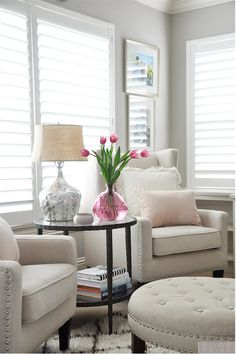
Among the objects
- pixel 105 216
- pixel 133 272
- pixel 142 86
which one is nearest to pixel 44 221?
pixel 105 216

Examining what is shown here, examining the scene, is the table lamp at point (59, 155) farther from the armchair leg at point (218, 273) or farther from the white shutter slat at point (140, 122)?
the white shutter slat at point (140, 122)

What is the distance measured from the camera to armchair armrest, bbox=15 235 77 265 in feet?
8.45

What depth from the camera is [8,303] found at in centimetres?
194

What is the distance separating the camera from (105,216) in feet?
10.0

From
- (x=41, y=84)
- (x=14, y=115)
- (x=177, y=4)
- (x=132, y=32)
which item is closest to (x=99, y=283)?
(x=14, y=115)

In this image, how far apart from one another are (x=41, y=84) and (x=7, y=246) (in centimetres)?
164

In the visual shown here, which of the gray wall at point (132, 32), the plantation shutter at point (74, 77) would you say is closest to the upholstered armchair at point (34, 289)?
the plantation shutter at point (74, 77)

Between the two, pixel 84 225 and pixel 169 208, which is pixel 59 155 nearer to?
pixel 84 225

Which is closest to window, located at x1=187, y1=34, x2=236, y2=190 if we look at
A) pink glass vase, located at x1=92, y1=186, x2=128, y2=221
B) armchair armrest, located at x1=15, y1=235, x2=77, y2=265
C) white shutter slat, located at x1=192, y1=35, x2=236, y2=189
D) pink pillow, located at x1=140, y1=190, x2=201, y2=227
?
white shutter slat, located at x1=192, y1=35, x2=236, y2=189

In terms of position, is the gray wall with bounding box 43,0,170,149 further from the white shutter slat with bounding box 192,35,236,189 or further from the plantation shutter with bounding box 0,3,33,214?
the plantation shutter with bounding box 0,3,33,214

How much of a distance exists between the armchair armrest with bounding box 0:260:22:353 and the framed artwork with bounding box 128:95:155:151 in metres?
2.70

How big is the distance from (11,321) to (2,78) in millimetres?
1852

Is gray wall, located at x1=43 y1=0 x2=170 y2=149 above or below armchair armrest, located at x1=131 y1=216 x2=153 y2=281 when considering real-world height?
above

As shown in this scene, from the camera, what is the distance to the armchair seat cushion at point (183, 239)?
3.26 meters
